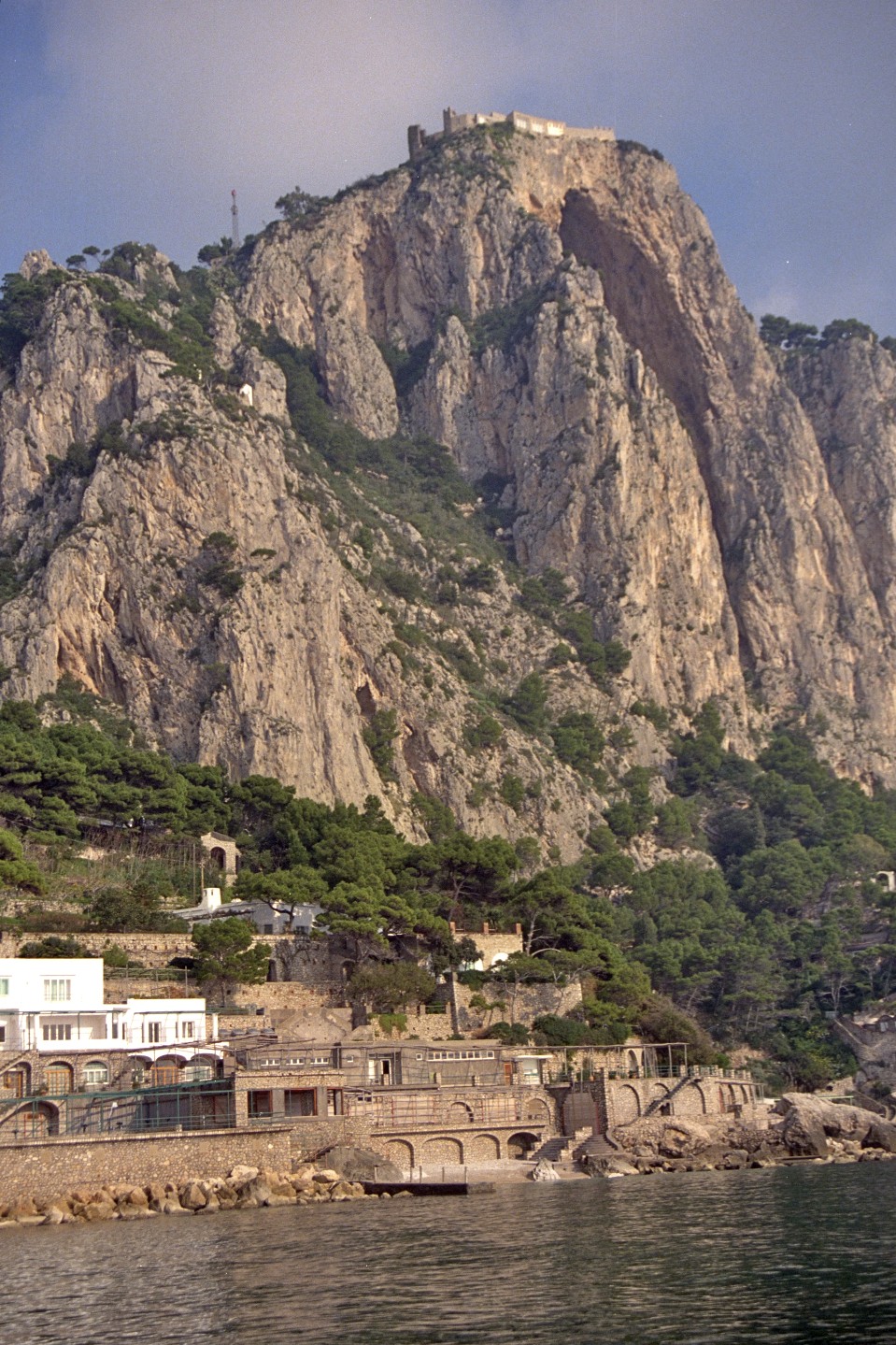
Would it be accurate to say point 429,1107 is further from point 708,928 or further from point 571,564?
point 571,564

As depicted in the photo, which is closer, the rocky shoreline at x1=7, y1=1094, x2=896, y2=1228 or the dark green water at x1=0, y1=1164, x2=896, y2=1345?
the dark green water at x1=0, y1=1164, x2=896, y2=1345

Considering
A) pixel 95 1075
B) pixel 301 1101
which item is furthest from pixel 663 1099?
pixel 95 1075

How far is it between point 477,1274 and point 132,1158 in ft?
61.9

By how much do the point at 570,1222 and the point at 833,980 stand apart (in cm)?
6393

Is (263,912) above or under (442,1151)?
above

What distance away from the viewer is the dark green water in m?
31.6

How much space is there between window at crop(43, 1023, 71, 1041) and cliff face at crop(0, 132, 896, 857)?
128ft

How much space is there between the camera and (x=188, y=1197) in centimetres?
5197

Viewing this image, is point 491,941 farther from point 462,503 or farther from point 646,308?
point 646,308

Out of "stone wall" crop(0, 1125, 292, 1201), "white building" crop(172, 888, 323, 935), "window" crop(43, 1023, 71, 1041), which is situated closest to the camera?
"stone wall" crop(0, 1125, 292, 1201)

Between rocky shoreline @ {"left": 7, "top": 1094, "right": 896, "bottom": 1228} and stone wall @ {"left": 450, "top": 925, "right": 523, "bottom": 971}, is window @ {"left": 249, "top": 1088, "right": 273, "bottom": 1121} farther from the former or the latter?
stone wall @ {"left": 450, "top": 925, "right": 523, "bottom": 971}

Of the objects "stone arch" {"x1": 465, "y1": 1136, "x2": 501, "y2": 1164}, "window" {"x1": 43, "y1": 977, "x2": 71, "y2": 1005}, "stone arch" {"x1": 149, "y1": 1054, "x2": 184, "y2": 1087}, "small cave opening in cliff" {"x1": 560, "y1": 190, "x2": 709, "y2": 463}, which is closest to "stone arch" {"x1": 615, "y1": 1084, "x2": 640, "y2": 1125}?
"stone arch" {"x1": 465, "y1": 1136, "x2": 501, "y2": 1164}

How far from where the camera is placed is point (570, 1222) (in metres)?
45.8

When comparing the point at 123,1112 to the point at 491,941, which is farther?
the point at 491,941
